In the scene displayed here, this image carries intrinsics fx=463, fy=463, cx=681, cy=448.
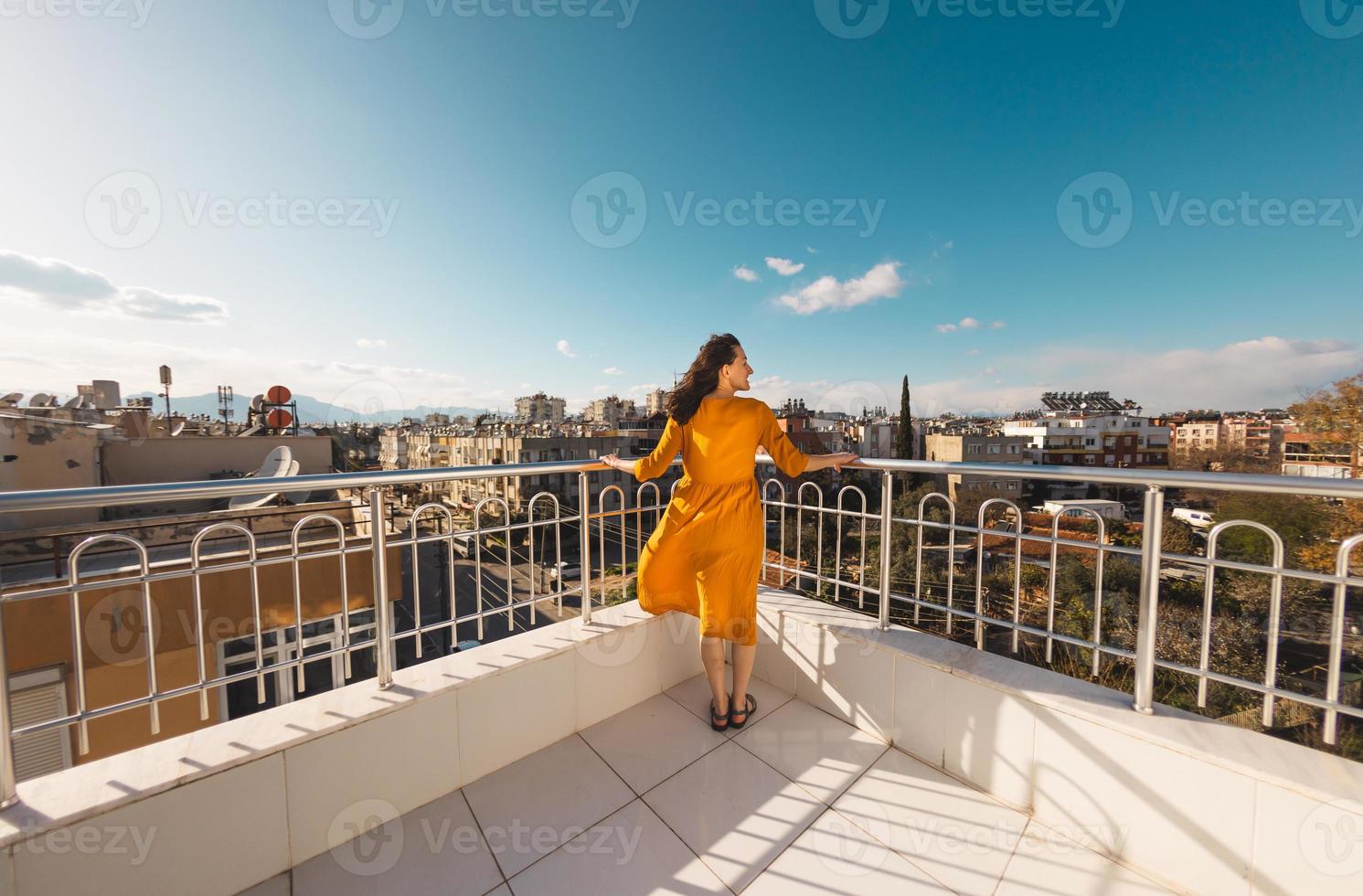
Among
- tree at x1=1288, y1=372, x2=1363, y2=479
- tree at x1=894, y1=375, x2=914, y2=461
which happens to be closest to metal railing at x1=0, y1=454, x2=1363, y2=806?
tree at x1=1288, y1=372, x2=1363, y2=479

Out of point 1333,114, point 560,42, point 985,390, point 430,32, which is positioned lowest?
point 985,390

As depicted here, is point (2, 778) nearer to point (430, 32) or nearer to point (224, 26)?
point (224, 26)

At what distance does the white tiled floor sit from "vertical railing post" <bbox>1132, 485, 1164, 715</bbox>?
1.96 ft

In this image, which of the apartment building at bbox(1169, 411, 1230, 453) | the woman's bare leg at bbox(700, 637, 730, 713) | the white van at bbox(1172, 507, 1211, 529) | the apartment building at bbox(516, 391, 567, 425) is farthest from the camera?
the apartment building at bbox(516, 391, 567, 425)

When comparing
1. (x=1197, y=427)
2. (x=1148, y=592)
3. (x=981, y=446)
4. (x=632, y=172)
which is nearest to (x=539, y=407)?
(x=981, y=446)

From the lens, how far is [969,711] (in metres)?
1.96

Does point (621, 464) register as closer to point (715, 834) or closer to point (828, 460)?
point (828, 460)

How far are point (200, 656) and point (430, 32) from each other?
6644 mm

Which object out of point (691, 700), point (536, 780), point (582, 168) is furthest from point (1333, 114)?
point (536, 780)

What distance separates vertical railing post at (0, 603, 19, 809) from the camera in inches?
51.1

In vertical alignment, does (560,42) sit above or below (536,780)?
above

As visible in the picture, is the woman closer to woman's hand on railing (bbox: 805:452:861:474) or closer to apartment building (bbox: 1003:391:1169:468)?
woman's hand on railing (bbox: 805:452:861:474)

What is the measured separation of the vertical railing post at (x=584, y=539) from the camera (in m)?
2.47

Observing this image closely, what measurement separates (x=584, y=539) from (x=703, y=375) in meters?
1.08
